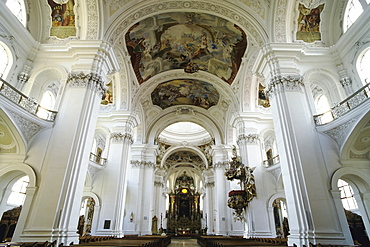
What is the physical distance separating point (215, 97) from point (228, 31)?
257 inches

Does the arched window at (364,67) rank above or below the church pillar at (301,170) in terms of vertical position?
above

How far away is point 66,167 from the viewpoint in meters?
7.02

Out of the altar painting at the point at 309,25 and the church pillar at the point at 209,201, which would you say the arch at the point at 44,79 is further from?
the church pillar at the point at 209,201

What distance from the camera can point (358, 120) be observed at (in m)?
6.70

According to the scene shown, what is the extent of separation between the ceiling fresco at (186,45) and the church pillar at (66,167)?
459cm

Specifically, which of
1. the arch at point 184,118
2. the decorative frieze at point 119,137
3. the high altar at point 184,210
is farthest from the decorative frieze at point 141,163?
the high altar at point 184,210

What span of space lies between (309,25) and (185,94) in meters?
10.3

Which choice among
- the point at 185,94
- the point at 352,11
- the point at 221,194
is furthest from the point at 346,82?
the point at 221,194

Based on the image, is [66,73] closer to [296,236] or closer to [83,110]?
[83,110]

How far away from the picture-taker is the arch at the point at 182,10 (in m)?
9.66

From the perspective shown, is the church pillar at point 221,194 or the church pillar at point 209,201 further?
the church pillar at point 209,201

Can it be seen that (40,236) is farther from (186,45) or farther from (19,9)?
(186,45)

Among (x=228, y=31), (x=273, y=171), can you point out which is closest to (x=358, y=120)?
(x=273, y=171)

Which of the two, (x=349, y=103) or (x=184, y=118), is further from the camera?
(x=184, y=118)
